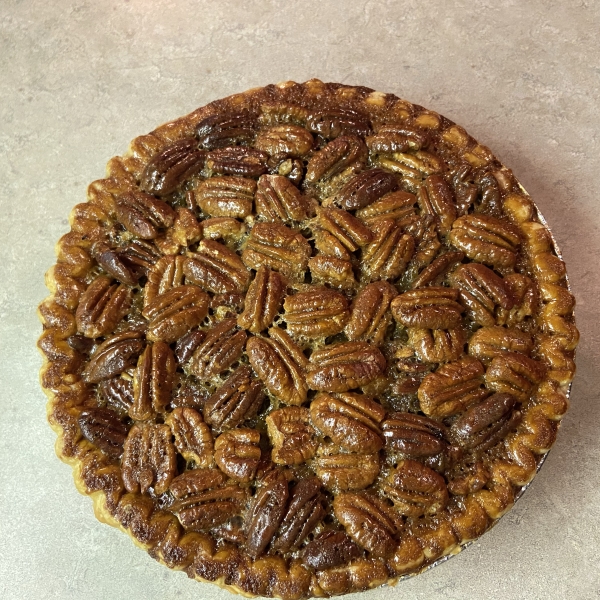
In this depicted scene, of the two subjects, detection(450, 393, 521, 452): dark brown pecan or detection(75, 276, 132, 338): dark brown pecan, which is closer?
detection(450, 393, 521, 452): dark brown pecan

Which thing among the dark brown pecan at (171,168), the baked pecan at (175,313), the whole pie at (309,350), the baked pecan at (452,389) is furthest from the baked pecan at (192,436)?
the dark brown pecan at (171,168)

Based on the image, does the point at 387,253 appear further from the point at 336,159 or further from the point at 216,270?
the point at 216,270

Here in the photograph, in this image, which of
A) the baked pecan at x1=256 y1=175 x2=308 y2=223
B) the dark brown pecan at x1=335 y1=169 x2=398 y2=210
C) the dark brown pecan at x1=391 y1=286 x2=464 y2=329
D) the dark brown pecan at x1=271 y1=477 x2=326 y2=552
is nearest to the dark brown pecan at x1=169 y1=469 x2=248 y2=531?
the dark brown pecan at x1=271 y1=477 x2=326 y2=552

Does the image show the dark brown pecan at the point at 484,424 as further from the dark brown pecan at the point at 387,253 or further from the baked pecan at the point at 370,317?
the dark brown pecan at the point at 387,253

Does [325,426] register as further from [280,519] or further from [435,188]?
[435,188]

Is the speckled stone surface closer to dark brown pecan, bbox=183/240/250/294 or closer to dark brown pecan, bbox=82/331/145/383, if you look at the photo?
dark brown pecan, bbox=82/331/145/383

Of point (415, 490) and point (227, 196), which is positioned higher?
point (227, 196)

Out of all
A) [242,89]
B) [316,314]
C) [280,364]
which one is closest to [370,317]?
[316,314]
